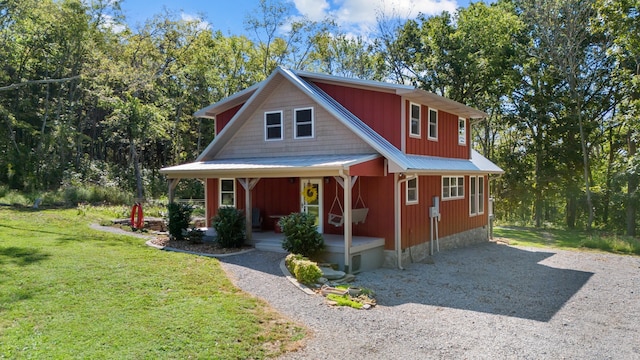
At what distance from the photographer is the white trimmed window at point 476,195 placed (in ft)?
56.5

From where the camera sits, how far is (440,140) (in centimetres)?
1478

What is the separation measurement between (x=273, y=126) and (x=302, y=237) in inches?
191

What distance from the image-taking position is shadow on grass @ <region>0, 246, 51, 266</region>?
30.4 ft

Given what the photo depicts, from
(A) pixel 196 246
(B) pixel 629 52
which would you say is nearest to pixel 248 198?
(A) pixel 196 246

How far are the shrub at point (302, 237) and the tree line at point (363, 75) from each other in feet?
50.9

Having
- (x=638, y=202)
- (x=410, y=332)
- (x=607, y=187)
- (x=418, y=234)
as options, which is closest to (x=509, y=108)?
(x=607, y=187)

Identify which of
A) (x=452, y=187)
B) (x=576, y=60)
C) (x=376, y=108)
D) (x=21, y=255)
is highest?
(x=576, y=60)

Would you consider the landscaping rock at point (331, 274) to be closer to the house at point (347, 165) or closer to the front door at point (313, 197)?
the house at point (347, 165)

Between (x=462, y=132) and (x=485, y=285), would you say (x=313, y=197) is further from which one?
(x=462, y=132)

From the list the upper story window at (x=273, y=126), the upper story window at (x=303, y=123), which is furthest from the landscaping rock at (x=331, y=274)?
the upper story window at (x=273, y=126)

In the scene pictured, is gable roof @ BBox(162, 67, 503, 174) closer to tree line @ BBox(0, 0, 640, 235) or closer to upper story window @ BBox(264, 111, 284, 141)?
upper story window @ BBox(264, 111, 284, 141)

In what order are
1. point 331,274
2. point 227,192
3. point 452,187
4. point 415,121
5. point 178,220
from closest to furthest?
point 331,274 → point 415,121 → point 178,220 → point 227,192 → point 452,187

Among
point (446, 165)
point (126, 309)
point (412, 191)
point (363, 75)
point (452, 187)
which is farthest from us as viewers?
point (363, 75)

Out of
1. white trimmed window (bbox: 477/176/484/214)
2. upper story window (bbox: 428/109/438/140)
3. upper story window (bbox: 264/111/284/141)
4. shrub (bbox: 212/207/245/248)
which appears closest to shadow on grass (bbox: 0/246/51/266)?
shrub (bbox: 212/207/245/248)
